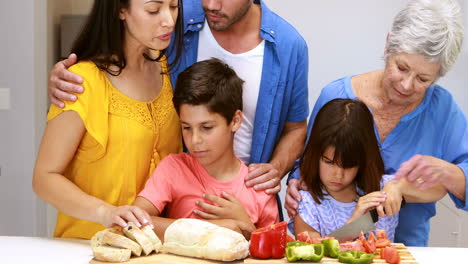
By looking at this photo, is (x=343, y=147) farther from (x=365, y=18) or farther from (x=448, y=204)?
(x=365, y=18)

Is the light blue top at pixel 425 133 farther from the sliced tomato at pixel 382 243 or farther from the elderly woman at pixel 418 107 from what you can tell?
the sliced tomato at pixel 382 243

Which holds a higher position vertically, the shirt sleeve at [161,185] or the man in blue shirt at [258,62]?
the man in blue shirt at [258,62]

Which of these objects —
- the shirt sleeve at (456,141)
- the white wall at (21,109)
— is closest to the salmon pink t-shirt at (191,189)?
the shirt sleeve at (456,141)

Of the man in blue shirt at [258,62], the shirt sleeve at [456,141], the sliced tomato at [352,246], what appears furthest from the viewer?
the man in blue shirt at [258,62]

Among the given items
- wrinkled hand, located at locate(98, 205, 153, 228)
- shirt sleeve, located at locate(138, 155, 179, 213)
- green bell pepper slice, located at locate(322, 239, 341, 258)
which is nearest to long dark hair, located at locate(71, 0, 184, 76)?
shirt sleeve, located at locate(138, 155, 179, 213)

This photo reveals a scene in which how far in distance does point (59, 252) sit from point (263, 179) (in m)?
0.58

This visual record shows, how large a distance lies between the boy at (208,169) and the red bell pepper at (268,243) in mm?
212

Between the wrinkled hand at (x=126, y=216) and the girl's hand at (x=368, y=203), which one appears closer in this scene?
the wrinkled hand at (x=126, y=216)

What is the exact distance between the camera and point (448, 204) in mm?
3320

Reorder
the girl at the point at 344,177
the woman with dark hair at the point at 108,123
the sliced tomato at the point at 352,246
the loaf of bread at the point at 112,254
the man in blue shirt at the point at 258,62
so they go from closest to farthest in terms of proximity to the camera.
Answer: the loaf of bread at the point at 112,254 < the sliced tomato at the point at 352,246 < the woman with dark hair at the point at 108,123 < the girl at the point at 344,177 < the man in blue shirt at the point at 258,62

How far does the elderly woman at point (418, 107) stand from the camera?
75.6 inches

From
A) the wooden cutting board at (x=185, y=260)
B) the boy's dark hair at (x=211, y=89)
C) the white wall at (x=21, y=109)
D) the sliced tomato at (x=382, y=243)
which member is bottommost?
the white wall at (x=21, y=109)

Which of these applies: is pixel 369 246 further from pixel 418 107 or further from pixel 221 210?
pixel 418 107

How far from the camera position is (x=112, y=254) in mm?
1505
